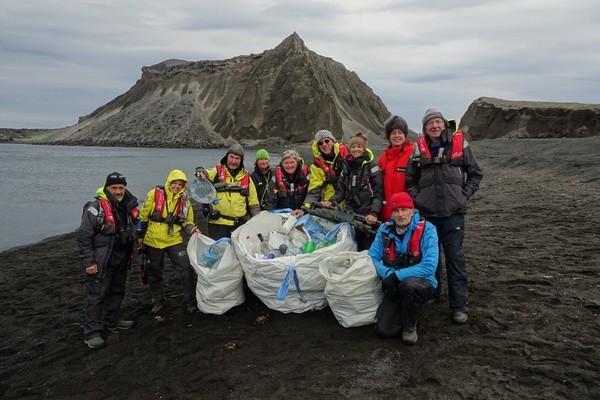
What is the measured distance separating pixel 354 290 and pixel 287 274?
69 centimetres

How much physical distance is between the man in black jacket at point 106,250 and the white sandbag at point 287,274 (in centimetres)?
119

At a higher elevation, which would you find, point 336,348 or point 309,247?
point 309,247

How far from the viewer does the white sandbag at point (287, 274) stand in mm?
4375

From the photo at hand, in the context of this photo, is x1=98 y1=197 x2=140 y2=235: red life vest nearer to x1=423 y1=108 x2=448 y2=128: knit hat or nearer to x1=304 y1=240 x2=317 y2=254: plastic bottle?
x1=304 y1=240 x2=317 y2=254: plastic bottle

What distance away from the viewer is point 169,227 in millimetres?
5055

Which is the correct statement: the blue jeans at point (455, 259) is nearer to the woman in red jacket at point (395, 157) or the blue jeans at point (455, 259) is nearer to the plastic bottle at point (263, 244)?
the woman in red jacket at point (395, 157)

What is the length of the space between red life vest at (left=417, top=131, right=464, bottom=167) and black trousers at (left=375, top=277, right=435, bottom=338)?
1152 millimetres

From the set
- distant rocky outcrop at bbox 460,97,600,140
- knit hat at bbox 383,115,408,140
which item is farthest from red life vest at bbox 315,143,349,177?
distant rocky outcrop at bbox 460,97,600,140

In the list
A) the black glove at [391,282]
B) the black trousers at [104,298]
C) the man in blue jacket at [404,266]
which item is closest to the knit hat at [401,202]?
the man in blue jacket at [404,266]

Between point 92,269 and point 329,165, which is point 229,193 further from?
point 92,269

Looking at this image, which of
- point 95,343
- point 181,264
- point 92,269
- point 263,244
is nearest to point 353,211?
point 263,244

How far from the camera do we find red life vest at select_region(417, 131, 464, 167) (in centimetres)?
420

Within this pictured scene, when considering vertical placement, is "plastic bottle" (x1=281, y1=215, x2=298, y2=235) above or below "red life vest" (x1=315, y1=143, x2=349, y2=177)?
below

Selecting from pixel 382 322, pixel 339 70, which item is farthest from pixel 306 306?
pixel 339 70
